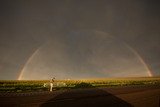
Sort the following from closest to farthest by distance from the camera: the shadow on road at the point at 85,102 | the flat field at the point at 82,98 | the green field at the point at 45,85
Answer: the shadow on road at the point at 85,102 → the flat field at the point at 82,98 → the green field at the point at 45,85

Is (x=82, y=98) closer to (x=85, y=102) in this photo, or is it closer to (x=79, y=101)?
(x=79, y=101)

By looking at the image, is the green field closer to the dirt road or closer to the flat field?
the flat field

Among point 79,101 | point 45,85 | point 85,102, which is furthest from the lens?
point 45,85

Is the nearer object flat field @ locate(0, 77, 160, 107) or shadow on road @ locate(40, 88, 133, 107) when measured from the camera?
shadow on road @ locate(40, 88, 133, 107)

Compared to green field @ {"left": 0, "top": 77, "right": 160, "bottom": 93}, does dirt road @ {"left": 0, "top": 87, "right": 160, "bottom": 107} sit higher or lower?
lower

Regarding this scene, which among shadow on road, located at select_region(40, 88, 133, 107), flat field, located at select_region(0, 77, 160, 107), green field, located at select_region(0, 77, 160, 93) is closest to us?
shadow on road, located at select_region(40, 88, 133, 107)

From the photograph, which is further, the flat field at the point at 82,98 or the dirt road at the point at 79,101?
the flat field at the point at 82,98

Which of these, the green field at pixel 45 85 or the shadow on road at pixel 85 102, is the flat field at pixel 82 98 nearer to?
the shadow on road at pixel 85 102

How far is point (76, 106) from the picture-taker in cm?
1444

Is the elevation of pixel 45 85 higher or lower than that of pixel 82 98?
higher

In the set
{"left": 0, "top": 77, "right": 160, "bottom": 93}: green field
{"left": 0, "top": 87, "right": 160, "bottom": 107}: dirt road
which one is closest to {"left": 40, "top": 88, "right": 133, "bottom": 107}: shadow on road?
{"left": 0, "top": 87, "right": 160, "bottom": 107}: dirt road

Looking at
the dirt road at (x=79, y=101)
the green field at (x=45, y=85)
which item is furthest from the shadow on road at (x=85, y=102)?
the green field at (x=45, y=85)

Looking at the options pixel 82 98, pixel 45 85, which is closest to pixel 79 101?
pixel 82 98

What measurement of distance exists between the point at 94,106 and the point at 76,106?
1216 millimetres
